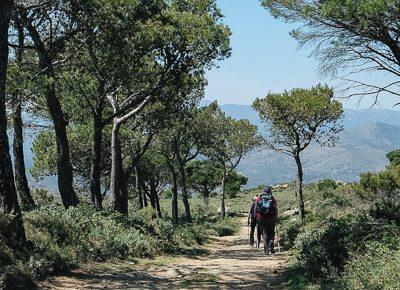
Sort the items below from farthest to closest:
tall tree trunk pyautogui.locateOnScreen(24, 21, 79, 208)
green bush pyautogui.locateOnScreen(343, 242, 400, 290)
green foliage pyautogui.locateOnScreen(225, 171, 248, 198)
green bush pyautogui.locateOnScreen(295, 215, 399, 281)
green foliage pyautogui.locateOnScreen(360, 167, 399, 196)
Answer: green foliage pyautogui.locateOnScreen(225, 171, 248, 198)
green foliage pyautogui.locateOnScreen(360, 167, 399, 196)
tall tree trunk pyautogui.locateOnScreen(24, 21, 79, 208)
green bush pyautogui.locateOnScreen(295, 215, 399, 281)
green bush pyautogui.locateOnScreen(343, 242, 400, 290)

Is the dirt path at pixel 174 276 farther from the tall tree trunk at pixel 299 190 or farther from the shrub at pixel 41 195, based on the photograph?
the tall tree trunk at pixel 299 190

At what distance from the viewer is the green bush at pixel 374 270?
7.49 metres

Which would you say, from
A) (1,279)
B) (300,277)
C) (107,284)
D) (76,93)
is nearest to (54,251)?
(107,284)

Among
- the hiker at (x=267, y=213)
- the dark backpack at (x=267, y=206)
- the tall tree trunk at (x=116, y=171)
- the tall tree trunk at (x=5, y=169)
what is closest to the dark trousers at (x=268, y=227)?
the hiker at (x=267, y=213)

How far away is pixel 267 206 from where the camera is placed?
1466cm

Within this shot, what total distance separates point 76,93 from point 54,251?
39.2 feet

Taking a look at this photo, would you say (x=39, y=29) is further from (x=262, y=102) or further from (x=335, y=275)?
(x=262, y=102)

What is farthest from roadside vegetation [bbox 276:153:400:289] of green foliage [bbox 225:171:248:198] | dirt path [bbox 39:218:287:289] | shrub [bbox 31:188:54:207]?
green foliage [bbox 225:171:248:198]

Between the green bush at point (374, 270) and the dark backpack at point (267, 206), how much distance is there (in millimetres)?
5455

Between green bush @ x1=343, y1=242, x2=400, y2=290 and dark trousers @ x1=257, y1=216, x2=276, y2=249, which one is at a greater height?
dark trousers @ x1=257, y1=216, x2=276, y2=249

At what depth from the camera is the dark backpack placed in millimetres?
14648

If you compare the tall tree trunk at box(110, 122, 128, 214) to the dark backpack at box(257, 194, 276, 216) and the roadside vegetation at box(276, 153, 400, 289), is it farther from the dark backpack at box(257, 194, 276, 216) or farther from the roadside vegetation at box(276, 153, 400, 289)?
the roadside vegetation at box(276, 153, 400, 289)

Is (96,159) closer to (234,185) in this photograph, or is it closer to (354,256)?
(354,256)

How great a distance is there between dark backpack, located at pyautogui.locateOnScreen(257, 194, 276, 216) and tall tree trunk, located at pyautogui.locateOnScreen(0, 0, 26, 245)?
7.01 m
